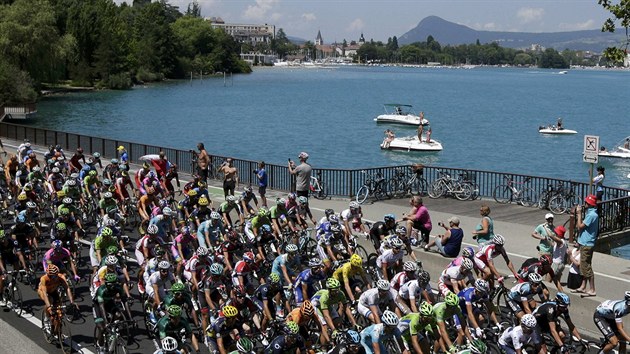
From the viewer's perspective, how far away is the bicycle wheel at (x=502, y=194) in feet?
89.7

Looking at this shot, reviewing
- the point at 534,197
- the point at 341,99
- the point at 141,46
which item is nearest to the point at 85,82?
the point at 141,46

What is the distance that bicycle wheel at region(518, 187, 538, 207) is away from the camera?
26.7m

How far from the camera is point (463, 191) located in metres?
28.0

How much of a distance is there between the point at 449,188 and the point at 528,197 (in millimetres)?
2720

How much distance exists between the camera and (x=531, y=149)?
247 feet

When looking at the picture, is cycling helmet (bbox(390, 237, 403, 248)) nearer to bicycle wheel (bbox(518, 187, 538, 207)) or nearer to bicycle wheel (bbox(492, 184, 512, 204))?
bicycle wheel (bbox(518, 187, 538, 207))

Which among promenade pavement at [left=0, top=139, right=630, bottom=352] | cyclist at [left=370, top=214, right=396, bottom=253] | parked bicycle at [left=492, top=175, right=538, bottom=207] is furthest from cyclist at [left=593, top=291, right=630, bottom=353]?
parked bicycle at [left=492, top=175, right=538, bottom=207]

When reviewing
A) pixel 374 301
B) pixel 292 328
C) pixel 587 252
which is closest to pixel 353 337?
pixel 292 328

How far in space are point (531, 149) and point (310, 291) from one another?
65.0m

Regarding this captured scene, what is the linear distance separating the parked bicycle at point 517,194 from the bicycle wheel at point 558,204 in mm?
1172

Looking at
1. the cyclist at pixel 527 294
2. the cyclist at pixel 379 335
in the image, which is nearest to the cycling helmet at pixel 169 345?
the cyclist at pixel 379 335

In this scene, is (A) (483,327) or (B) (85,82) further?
(B) (85,82)

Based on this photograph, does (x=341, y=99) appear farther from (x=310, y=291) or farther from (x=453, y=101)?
(x=310, y=291)

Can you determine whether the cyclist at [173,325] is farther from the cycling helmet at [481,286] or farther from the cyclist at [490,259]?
the cyclist at [490,259]
